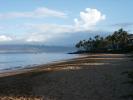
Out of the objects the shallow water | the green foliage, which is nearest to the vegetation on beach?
the green foliage

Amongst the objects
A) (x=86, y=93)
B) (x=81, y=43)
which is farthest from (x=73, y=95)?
(x=81, y=43)

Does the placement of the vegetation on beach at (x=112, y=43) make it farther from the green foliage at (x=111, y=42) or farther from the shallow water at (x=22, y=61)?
the shallow water at (x=22, y=61)

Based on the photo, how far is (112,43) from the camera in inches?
6122

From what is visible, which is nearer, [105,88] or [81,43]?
[105,88]

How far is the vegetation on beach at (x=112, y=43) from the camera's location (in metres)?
142

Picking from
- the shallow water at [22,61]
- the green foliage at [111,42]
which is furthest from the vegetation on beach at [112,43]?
the shallow water at [22,61]

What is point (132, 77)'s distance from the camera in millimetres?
20062

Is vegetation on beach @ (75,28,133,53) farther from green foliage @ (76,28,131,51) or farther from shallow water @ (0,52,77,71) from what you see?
shallow water @ (0,52,77,71)

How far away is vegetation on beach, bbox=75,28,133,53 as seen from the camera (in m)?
142

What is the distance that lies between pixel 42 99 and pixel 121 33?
134586 millimetres

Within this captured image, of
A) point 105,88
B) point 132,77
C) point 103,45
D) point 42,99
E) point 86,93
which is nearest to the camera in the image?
point 42,99

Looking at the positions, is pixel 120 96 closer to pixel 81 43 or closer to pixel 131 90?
pixel 131 90

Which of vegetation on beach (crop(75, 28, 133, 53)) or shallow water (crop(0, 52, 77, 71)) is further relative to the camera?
vegetation on beach (crop(75, 28, 133, 53))

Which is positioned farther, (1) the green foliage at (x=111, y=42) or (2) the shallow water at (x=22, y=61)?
(1) the green foliage at (x=111, y=42)
